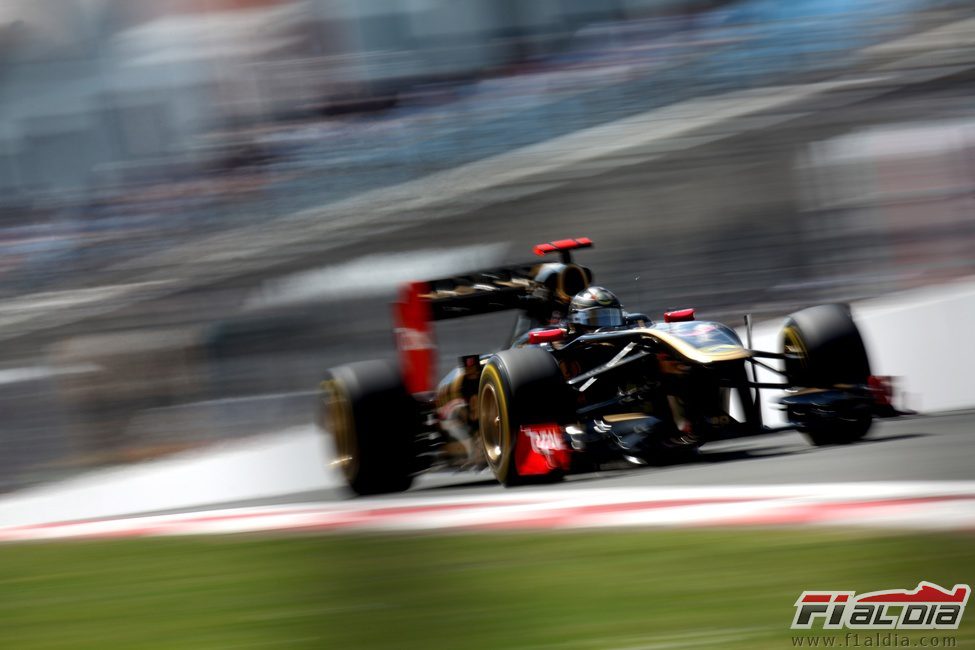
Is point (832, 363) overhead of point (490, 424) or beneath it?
overhead

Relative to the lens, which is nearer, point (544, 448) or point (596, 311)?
point (544, 448)

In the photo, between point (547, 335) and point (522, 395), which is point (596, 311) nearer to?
point (547, 335)

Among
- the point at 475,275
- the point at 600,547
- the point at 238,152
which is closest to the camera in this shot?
the point at 600,547

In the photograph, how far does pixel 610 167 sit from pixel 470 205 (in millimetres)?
1074

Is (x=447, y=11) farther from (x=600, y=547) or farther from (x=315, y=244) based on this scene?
(x=600, y=547)

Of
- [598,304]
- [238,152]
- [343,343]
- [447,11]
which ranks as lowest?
[343,343]

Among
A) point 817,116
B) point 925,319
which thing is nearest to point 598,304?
point 925,319

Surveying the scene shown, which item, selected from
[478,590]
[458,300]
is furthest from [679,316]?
[478,590]

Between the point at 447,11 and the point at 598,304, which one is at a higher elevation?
the point at 447,11

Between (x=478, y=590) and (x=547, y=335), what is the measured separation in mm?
4412

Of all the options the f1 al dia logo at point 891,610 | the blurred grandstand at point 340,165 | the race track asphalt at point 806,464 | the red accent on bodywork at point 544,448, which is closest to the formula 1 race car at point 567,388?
the red accent on bodywork at point 544,448

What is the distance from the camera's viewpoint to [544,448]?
589 centimetres

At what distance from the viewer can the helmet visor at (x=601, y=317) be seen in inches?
258

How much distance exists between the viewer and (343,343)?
32.0 ft
